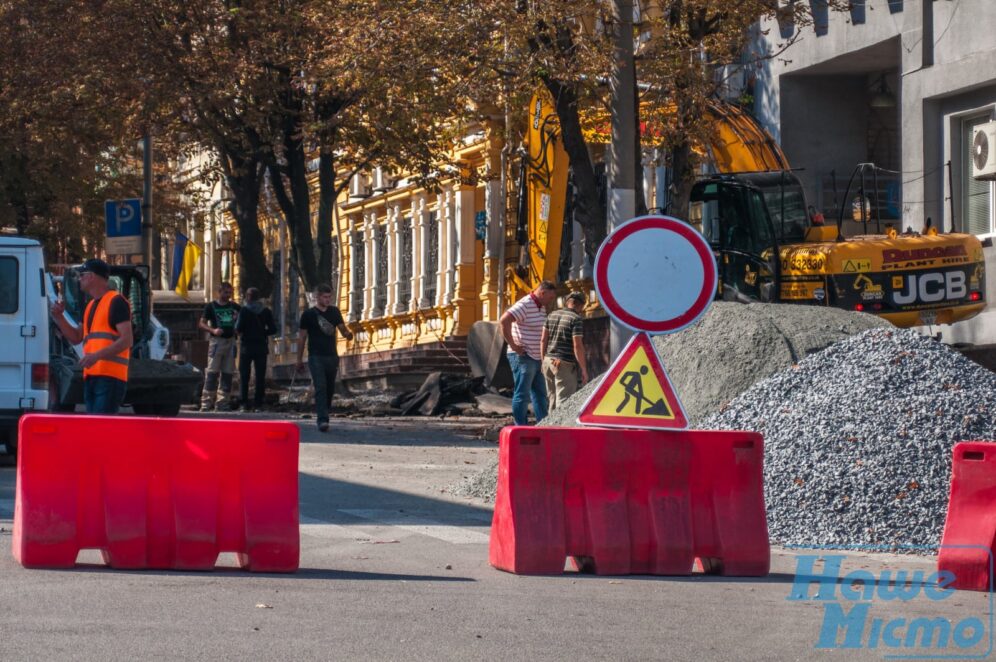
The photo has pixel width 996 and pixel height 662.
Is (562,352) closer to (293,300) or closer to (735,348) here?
(735,348)

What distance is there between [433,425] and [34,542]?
1646 cm

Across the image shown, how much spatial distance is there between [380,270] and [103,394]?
3401 centimetres

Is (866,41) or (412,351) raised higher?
(866,41)

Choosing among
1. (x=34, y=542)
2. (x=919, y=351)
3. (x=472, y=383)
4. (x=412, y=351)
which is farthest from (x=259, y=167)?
(x=34, y=542)

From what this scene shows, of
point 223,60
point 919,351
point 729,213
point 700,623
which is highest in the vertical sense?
point 223,60

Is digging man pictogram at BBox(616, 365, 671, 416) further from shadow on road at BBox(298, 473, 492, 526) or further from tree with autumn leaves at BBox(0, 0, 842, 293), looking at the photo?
tree with autumn leaves at BBox(0, 0, 842, 293)

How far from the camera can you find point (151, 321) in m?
26.5

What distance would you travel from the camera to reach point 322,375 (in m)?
21.1

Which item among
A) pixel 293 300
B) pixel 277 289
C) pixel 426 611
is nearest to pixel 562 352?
pixel 426 611

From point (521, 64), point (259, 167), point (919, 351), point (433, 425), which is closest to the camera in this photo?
point (919, 351)

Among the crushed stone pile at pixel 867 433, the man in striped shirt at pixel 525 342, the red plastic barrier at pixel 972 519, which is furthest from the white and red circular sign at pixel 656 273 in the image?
the man in striped shirt at pixel 525 342

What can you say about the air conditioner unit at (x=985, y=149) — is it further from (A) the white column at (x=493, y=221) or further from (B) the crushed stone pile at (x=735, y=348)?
(A) the white column at (x=493, y=221)

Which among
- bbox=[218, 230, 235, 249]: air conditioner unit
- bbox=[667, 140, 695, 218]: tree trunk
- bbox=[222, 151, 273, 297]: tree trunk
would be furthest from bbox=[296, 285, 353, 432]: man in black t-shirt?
bbox=[218, 230, 235, 249]: air conditioner unit

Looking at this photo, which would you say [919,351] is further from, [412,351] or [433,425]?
[412,351]
